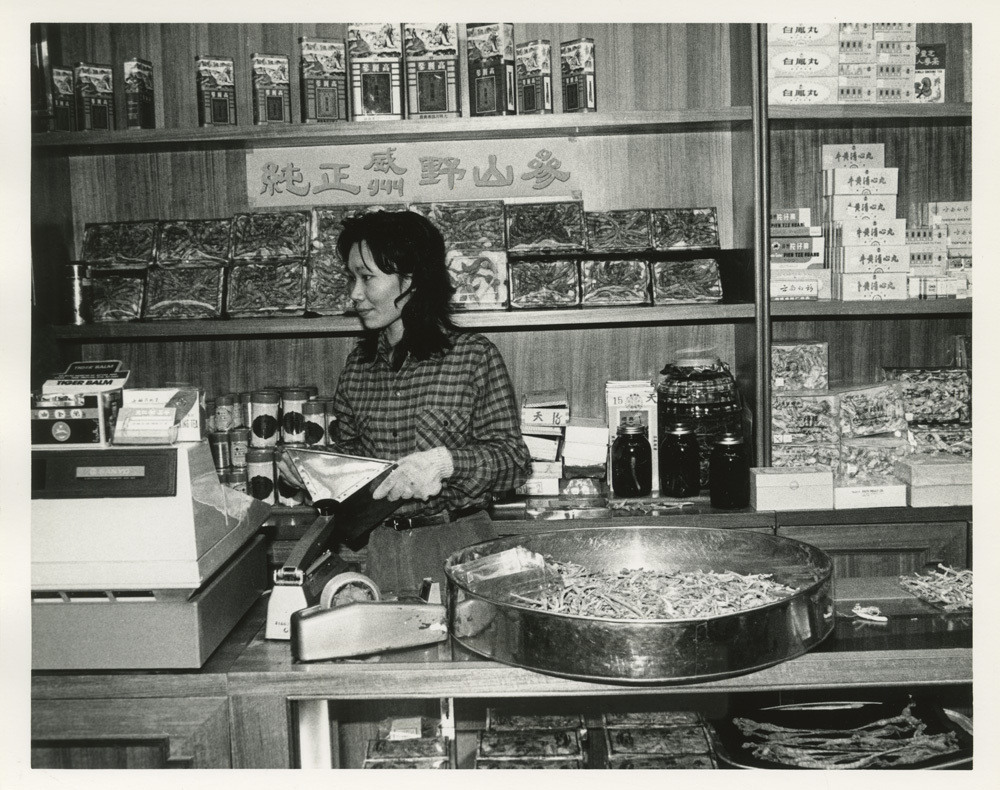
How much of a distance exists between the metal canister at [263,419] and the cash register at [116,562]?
1.28 metres

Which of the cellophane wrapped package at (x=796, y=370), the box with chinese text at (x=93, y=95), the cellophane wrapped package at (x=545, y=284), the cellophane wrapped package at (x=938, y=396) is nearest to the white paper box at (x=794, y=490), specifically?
the cellophane wrapped package at (x=796, y=370)

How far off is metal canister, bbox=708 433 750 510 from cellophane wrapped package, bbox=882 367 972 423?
2.11ft

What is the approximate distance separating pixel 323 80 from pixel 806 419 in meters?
1.79

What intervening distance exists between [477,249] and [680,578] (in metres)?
1.48

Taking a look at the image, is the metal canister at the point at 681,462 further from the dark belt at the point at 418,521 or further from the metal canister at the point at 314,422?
the metal canister at the point at 314,422

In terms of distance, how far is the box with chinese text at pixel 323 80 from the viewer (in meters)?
2.67

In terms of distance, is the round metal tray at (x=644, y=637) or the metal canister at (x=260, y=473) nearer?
the round metal tray at (x=644, y=637)

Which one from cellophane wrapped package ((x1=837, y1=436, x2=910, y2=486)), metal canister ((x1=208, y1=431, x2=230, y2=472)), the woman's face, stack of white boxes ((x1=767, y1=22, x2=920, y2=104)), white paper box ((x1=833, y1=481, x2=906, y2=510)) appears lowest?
white paper box ((x1=833, y1=481, x2=906, y2=510))

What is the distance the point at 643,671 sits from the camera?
119 centimetres

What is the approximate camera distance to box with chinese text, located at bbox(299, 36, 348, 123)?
8.75 feet

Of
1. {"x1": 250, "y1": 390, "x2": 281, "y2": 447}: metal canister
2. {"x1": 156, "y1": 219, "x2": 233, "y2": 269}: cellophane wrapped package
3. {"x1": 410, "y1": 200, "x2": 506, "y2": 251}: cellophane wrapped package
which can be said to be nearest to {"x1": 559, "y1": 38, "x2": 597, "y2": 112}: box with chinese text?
{"x1": 410, "y1": 200, "x2": 506, "y2": 251}: cellophane wrapped package

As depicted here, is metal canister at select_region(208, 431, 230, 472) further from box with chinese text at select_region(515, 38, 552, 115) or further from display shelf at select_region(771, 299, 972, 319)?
display shelf at select_region(771, 299, 972, 319)
